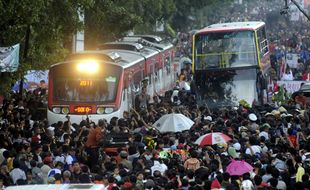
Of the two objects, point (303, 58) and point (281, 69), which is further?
Answer: point (303, 58)

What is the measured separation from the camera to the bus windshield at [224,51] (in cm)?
2925

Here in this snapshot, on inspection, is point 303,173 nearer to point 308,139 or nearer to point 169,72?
point 308,139

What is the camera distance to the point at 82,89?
85.4 ft

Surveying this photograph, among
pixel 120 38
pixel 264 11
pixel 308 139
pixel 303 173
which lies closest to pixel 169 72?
pixel 120 38

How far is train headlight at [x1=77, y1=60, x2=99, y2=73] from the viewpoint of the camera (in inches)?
1024

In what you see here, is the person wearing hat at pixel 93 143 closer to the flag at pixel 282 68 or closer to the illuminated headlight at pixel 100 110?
the illuminated headlight at pixel 100 110

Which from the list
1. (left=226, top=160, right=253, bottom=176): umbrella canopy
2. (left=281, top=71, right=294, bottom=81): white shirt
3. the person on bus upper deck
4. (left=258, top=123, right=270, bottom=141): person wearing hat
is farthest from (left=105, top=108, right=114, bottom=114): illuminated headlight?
(left=281, top=71, right=294, bottom=81): white shirt

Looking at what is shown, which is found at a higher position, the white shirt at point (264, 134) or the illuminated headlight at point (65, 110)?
the illuminated headlight at point (65, 110)

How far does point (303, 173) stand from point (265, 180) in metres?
0.65

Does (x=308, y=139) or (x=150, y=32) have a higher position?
(x=150, y=32)

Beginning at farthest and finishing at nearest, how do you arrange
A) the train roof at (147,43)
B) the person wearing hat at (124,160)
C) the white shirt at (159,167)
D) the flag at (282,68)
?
1. the flag at (282,68)
2. the train roof at (147,43)
3. the person wearing hat at (124,160)
4. the white shirt at (159,167)

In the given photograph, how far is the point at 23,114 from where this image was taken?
24.3 meters

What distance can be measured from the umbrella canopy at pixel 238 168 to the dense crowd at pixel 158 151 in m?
0.09

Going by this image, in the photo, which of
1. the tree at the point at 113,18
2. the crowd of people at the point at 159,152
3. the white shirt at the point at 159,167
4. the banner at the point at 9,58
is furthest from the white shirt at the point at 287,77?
the white shirt at the point at 159,167
